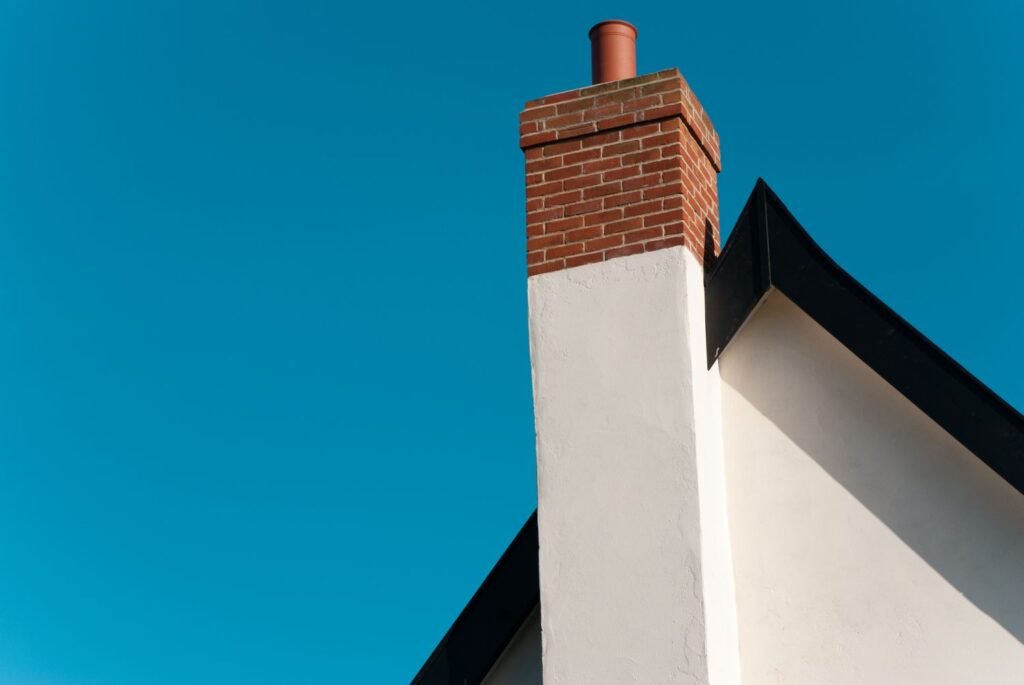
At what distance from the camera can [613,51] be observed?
330 inches

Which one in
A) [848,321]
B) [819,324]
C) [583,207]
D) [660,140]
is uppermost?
[660,140]

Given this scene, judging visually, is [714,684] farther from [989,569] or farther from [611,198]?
[611,198]

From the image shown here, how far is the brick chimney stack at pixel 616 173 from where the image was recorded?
7.69 m

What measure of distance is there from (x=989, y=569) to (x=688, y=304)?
2002 mm

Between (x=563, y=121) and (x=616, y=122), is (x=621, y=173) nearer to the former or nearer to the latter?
(x=616, y=122)

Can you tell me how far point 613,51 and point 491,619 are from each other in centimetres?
340

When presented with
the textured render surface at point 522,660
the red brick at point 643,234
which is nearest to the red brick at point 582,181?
the red brick at point 643,234

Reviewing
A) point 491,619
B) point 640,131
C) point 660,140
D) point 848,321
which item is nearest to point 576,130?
point 640,131

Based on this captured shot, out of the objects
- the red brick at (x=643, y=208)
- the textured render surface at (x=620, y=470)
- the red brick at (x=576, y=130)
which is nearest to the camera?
the textured render surface at (x=620, y=470)

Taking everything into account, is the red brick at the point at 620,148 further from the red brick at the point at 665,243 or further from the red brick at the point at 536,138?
the red brick at the point at 665,243

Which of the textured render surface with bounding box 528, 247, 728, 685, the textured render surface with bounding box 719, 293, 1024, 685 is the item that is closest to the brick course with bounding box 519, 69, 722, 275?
the textured render surface with bounding box 528, 247, 728, 685

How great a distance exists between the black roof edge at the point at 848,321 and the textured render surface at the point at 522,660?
1.92 metres

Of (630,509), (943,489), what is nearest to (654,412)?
(630,509)

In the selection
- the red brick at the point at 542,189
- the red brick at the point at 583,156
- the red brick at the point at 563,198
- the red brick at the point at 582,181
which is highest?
the red brick at the point at 583,156
